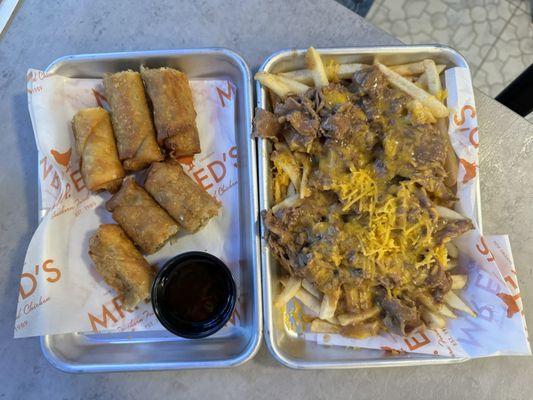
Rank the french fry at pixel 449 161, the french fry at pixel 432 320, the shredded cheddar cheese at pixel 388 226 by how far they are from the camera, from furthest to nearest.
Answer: the french fry at pixel 449 161 < the french fry at pixel 432 320 < the shredded cheddar cheese at pixel 388 226

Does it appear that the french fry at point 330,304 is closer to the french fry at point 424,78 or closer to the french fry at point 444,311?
the french fry at point 444,311

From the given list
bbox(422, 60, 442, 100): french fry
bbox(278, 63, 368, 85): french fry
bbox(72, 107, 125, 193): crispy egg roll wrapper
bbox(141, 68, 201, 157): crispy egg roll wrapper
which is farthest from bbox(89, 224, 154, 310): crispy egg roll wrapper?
bbox(422, 60, 442, 100): french fry

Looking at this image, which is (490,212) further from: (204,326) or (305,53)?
(204,326)

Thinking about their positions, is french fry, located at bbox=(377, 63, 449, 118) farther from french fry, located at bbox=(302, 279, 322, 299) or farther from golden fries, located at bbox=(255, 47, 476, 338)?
french fry, located at bbox=(302, 279, 322, 299)

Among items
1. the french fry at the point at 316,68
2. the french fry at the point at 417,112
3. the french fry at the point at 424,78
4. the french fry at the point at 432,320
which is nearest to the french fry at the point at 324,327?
the french fry at the point at 432,320

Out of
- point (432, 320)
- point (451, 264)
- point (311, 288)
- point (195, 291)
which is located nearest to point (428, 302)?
point (432, 320)

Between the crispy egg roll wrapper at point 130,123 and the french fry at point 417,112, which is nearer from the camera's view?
the french fry at point 417,112

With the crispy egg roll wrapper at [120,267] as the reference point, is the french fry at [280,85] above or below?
above
